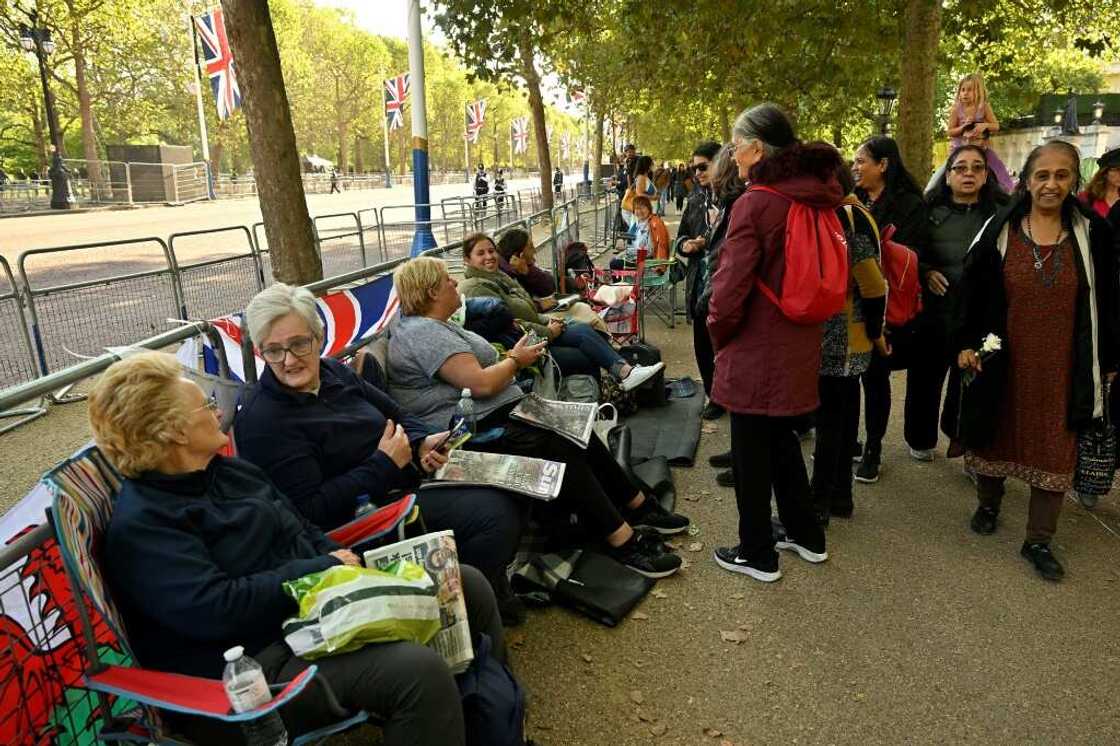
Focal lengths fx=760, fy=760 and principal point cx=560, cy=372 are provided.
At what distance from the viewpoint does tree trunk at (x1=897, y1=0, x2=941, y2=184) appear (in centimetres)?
1026

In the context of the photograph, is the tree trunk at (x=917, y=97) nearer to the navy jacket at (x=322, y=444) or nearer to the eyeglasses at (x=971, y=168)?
the eyeglasses at (x=971, y=168)

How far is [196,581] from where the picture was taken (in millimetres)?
1933

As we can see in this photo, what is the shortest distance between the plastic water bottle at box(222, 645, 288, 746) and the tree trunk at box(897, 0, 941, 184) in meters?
10.7

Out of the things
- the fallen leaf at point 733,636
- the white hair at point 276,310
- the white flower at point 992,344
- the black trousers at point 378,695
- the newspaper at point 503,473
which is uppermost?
the white hair at point 276,310

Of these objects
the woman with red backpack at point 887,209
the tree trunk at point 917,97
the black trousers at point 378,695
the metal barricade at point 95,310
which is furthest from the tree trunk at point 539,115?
the black trousers at point 378,695

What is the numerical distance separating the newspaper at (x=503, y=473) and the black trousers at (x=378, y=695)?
3.40ft

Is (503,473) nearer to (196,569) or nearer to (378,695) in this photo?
(378,695)

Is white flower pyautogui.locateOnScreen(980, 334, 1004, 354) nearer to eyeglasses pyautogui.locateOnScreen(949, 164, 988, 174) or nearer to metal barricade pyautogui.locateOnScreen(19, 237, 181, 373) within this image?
eyeglasses pyautogui.locateOnScreen(949, 164, 988, 174)

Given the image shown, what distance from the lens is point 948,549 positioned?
12.3 ft

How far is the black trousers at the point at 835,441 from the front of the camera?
3.81 m

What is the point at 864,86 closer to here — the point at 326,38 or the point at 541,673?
the point at 541,673

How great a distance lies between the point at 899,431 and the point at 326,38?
68.9 meters

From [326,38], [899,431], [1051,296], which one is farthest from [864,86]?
[326,38]

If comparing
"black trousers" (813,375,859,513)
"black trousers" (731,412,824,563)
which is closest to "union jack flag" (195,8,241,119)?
"black trousers" (813,375,859,513)
